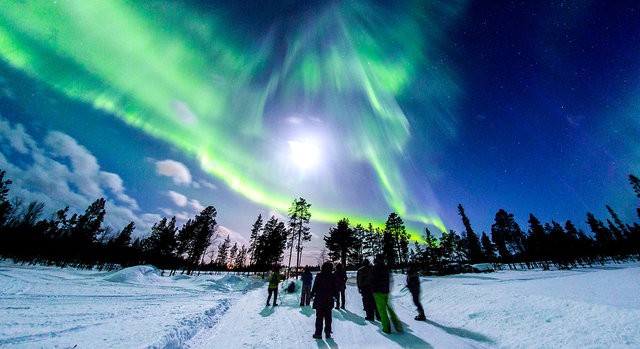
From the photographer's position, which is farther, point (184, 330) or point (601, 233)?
point (601, 233)

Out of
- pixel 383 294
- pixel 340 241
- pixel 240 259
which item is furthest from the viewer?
pixel 240 259

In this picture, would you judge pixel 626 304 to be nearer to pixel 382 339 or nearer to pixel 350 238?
pixel 382 339

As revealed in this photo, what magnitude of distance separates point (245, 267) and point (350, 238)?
58.8 m

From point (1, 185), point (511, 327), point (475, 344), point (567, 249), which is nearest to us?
point (475, 344)

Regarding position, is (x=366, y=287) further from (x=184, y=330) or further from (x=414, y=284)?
(x=184, y=330)

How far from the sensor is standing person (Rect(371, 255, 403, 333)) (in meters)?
5.99

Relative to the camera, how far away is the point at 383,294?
6.13m

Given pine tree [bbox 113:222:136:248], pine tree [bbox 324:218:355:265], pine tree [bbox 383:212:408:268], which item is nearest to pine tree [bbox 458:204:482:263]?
pine tree [bbox 383:212:408:268]

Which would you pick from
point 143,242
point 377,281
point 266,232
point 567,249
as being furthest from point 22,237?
point 567,249

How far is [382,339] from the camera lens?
5.39m

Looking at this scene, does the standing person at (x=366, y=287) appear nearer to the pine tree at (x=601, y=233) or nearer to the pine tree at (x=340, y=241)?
the pine tree at (x=340, y=241)

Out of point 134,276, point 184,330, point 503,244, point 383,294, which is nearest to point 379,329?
point 383,294

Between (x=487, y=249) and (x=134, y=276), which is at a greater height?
(x=487, y=249)

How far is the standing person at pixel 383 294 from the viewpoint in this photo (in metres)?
5.99
